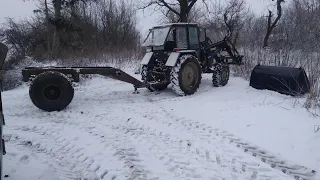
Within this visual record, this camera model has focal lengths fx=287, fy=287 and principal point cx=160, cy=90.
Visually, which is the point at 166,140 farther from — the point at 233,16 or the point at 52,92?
the point at 233,16

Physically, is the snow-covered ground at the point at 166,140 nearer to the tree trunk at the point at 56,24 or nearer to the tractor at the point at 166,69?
the tractor at the point at 166,69

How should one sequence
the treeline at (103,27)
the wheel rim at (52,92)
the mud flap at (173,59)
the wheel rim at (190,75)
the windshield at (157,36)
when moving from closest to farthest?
the wheel rim at (52,92) → the mud flap at (173,59) → the wheel rim at (190,75) → the windshield at (157,36) → the treeline at (103,27)

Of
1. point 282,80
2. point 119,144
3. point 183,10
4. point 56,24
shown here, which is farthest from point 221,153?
point 56,24

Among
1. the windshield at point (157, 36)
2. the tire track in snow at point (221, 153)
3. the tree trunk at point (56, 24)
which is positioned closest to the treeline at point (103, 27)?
the tree trunk at point (56, 24)

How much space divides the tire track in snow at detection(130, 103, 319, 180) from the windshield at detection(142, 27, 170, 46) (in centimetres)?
293

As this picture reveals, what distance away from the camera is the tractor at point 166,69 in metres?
6.66

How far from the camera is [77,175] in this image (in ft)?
11.9

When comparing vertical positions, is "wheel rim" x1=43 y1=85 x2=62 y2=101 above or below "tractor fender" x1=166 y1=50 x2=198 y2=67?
below

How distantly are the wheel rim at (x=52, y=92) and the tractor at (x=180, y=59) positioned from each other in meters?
2.61

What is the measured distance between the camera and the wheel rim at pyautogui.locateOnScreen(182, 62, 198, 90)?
8.26 meters

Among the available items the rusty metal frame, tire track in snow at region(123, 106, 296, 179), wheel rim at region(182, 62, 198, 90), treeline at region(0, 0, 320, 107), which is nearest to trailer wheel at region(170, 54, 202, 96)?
wheel rim at region(182, 62, 198, 90)

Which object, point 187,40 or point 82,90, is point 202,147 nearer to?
point 187,40

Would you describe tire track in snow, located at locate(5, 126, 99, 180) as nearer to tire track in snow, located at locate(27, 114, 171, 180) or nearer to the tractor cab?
tire track in snow, located at locate(27, 114, 171, 180)

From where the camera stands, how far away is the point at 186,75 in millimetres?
8312
